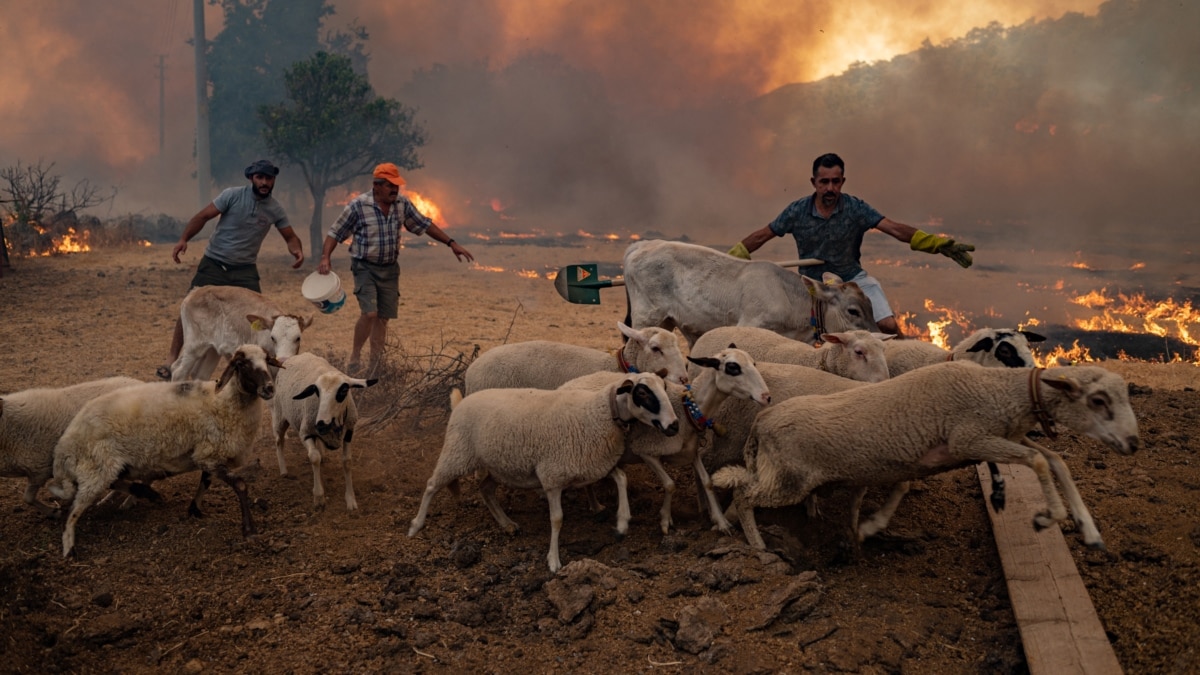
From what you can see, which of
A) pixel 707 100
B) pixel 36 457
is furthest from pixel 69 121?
pixel 36 457

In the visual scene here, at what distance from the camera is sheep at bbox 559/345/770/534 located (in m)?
5.40

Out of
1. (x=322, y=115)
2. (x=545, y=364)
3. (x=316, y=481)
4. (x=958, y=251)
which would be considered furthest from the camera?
(x=322, y=115)

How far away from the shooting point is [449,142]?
149ft

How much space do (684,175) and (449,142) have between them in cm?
1570

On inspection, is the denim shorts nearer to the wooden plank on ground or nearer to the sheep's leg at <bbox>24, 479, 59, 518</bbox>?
the sheep's leg at <bbox>24, 479, 59, 518</bbox>

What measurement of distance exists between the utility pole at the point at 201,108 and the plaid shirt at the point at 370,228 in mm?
26423

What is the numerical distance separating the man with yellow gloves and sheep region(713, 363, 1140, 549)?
2.94m

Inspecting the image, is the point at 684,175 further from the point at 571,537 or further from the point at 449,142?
the point at 571,537

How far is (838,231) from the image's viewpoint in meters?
8.04

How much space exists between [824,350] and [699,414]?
1.58m

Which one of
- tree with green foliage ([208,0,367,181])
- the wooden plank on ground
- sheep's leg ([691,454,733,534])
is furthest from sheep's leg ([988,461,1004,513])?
tree with green foliage ([208,0,367,181])

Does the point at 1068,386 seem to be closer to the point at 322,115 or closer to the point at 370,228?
the point at 370,228

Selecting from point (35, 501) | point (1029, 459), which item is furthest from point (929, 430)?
point (35, 501)

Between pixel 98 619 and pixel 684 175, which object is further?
pixel 684 175
